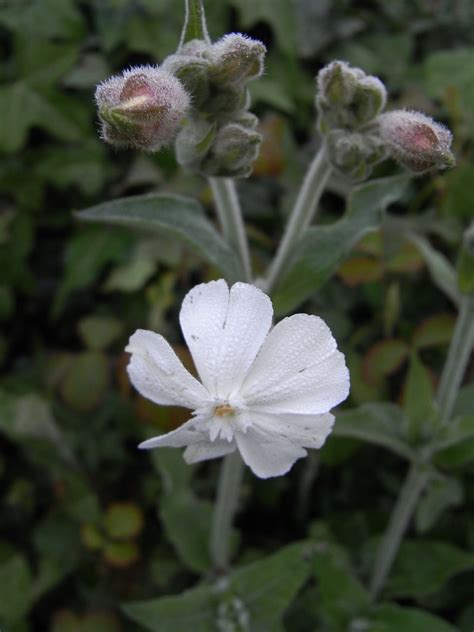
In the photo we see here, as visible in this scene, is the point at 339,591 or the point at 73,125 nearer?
the point at 339,591

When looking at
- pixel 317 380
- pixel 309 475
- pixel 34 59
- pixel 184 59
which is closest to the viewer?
pixel 317 380

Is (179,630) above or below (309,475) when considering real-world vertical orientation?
below

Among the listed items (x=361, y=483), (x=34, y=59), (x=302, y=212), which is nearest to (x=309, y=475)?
(x=361, y=483)

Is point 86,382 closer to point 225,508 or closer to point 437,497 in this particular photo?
point 225,508

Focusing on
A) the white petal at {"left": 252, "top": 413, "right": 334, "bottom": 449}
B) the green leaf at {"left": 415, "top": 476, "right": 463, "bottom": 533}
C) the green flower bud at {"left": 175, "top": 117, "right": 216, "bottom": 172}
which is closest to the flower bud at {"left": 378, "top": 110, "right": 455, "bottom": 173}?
the green flower bud at {"left": 175, "top": 117, "right": 216, "bottom": 172}

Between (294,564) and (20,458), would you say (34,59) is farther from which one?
(294,564)

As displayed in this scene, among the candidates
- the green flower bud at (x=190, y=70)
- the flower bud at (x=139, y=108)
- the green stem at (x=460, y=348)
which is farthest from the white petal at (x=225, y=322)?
the green stem at (x=460, y=348)

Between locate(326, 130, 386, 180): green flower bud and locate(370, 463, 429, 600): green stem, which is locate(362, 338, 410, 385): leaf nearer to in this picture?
locate(370, 463, 429, 600): green stem

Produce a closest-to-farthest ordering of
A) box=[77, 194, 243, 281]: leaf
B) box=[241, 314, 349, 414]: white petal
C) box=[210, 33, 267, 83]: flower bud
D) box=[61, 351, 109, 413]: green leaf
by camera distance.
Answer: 1. box=[241, 314, 349, 414]: white petal
2. box=[210, 33, 267, 83]: flower bud
3. box=[77, 194, 243, 281]: leaf
4. box=[61, 351, 109, 413]: green leaf
